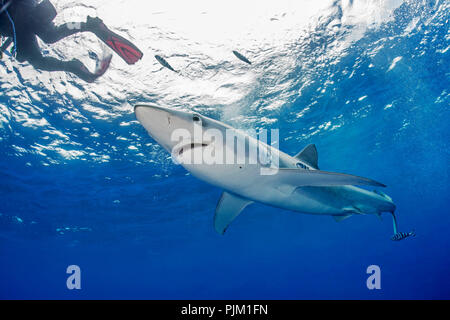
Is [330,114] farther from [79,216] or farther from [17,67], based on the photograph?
[79,216]

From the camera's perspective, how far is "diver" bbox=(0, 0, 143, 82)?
206 inches

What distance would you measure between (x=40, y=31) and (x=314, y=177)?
734 centimetres

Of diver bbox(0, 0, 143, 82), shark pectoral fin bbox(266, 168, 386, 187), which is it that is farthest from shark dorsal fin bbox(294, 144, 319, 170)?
diver bbox(0, 0, 143, 82)

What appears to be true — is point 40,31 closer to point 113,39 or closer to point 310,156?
point 113,39

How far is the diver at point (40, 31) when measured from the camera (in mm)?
5242

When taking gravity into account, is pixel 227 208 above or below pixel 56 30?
below

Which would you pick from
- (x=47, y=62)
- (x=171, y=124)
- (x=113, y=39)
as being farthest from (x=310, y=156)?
(x=47, y=62)

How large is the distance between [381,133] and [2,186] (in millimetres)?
29685

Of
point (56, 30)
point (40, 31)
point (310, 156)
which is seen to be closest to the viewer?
point (310, 156)

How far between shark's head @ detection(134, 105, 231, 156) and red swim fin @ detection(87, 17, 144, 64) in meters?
4.71

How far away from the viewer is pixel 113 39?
19.7 ft

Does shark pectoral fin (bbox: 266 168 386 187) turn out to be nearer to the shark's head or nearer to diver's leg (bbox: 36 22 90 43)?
the shark's head

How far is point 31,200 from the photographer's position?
19672 millimetres

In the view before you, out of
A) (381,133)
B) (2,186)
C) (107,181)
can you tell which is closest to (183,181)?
(107,181)
